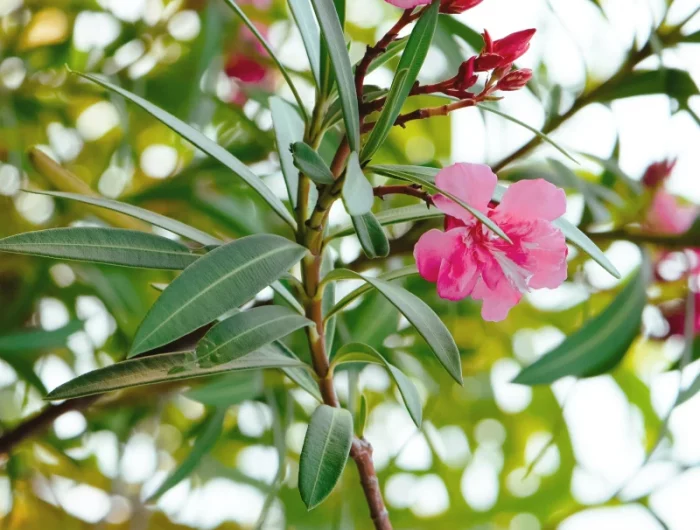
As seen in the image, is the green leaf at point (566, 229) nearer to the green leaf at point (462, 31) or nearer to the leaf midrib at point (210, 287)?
the leaf midrib at point (210, 287)

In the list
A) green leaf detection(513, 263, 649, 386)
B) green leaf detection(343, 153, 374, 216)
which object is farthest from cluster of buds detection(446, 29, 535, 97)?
green leaf detection(513, 263, 649, 386)

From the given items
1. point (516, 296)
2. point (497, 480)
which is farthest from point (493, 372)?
point (516, 296)

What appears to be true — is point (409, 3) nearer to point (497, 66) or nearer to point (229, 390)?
point (497, 66)

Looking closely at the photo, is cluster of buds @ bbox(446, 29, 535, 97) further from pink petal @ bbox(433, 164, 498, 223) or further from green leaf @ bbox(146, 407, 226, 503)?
green leaf @ bbox(146, 407, 226, 503)

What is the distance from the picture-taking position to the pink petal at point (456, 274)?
1.46 feet

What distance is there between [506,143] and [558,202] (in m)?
0.42

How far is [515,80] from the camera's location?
0.43 metres

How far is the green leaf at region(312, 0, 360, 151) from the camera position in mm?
366

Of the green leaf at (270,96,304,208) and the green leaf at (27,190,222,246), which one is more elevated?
the green leaf at (270,96,304,208)

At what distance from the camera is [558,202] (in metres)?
0.44

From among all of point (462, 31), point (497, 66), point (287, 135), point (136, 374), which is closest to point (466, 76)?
point (497, 66)

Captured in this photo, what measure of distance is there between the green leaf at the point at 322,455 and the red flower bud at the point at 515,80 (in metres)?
0.21

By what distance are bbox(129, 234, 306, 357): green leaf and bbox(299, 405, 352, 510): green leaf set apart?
0.09 metres

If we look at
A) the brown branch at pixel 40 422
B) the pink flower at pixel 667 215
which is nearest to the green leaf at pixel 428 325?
the brown branch at pixel 40 422
